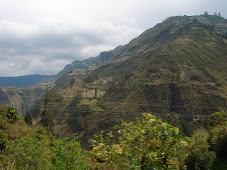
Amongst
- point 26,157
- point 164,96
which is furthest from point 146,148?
point 164,96

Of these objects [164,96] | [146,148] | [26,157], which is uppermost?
[146,148]

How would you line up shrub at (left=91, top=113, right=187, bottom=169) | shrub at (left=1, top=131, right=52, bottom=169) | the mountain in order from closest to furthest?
shrub at (left=91, top=113, right=187, bottom=169)
shrub at (left=1, top=131, right=52, bottom=169)
the mountain

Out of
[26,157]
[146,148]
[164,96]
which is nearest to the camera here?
[146,148]

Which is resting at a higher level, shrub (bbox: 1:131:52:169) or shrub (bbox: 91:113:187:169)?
shrub (bbox: 91:113:187:169)

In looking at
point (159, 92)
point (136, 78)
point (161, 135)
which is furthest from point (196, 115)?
point (161, 135)

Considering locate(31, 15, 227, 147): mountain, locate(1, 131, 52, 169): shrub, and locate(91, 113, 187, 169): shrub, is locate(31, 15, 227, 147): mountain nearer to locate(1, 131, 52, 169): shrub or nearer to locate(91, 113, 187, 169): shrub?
locate(1, 131, 52, 169): shrub

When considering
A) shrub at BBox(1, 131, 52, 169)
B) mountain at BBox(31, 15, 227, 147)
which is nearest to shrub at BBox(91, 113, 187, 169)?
shrub at BBox(1, 131, 52, 169)

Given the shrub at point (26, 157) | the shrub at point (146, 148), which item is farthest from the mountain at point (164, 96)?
the shrub at point (146, 148)

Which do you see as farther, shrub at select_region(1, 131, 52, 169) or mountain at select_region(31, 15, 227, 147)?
mountain at select_region(31, 15, 227, 147)

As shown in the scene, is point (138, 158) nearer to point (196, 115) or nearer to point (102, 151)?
point (102, 151)

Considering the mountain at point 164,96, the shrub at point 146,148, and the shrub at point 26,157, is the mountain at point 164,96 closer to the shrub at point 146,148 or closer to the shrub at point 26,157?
the shrub at point 26,157

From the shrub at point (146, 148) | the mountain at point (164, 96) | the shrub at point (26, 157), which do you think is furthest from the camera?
the mountain at point (164, 96)

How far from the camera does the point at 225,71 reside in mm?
83188

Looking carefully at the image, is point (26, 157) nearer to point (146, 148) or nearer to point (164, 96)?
point (146, 148)
